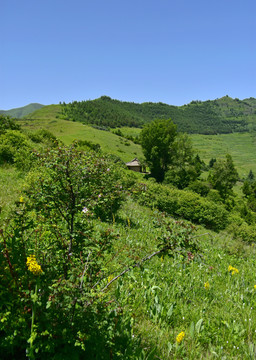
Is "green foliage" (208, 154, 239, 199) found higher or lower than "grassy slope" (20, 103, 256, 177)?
lower

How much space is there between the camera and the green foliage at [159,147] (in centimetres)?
4419

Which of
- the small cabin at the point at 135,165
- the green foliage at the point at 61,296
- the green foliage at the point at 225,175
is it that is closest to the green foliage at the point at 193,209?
the green foliage at the point at 61,296

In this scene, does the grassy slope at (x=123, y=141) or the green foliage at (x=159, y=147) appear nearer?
the green foliage at (x=159, y=147)

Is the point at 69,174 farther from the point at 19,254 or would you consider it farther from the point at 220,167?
the point at 220,167

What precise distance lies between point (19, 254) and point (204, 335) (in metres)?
2.26

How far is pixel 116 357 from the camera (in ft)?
5.89

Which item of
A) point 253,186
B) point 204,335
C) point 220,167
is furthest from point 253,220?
point 204,335

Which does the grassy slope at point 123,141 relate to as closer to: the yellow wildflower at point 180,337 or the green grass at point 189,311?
the green grass at point 189,311

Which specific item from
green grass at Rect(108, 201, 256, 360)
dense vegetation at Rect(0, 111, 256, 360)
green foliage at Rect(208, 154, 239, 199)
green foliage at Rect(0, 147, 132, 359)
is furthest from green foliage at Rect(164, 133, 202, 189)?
green foliage at Rect(0, 147, 132, 359)

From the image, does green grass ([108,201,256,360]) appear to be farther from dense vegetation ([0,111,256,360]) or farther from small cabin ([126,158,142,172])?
small cabin ([126,158,142,172])

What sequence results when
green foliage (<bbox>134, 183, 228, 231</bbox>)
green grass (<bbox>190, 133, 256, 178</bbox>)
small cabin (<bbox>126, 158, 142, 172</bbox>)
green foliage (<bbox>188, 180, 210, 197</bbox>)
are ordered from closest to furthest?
1. green foliage (<bbox>134, 183, 228, 231</bbox>)
2. green foliage (<bbox>188, 180, 210, 197</bbox>)
3. small cabin (<bbox>126, 158, 142, 172</bbox>)
4. green grass (<bbox>190, 133, 256, 178</bbox>)

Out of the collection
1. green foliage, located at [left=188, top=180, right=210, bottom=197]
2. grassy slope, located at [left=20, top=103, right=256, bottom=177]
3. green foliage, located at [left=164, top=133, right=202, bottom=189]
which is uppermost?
grassy slope, located at [left=20, top=103, right=256, bottom=177]

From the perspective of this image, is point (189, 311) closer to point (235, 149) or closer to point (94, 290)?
point (94, 290)

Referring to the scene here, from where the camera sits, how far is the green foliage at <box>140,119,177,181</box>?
44188 millimetres
